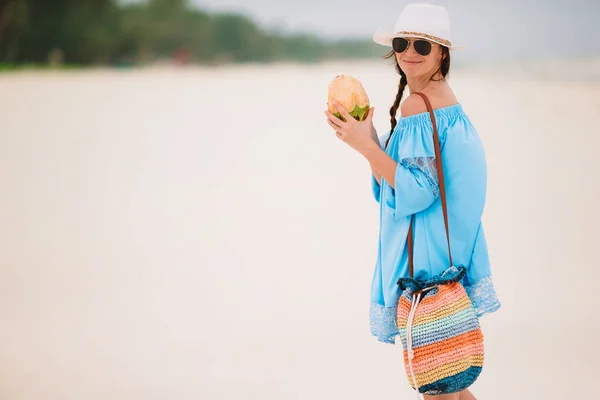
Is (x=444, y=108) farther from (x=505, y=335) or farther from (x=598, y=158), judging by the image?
(x=598, y=158)

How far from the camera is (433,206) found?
1.80m

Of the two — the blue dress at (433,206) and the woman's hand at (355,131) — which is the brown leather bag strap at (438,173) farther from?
the woman's hand at (355,131)

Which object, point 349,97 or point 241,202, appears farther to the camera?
point 241,202

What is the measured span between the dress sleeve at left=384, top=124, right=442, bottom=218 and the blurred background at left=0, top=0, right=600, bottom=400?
142 cm

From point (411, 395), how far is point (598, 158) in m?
4.24

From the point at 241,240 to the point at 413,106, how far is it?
3554mm

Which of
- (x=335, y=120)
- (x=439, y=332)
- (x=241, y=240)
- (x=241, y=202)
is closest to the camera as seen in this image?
(x=439, y=332)

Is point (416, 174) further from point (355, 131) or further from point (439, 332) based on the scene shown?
point (439, 332)

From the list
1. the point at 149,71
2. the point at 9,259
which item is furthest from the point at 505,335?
the point at 149,71

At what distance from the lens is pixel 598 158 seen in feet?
21.5

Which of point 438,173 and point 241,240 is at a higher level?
point 438,173

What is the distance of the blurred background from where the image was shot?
329cm

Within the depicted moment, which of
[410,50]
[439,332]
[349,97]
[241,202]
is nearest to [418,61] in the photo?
[410,50]

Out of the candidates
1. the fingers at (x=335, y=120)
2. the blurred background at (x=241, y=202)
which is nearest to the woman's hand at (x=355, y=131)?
the fingers at (x=335, y=120)
